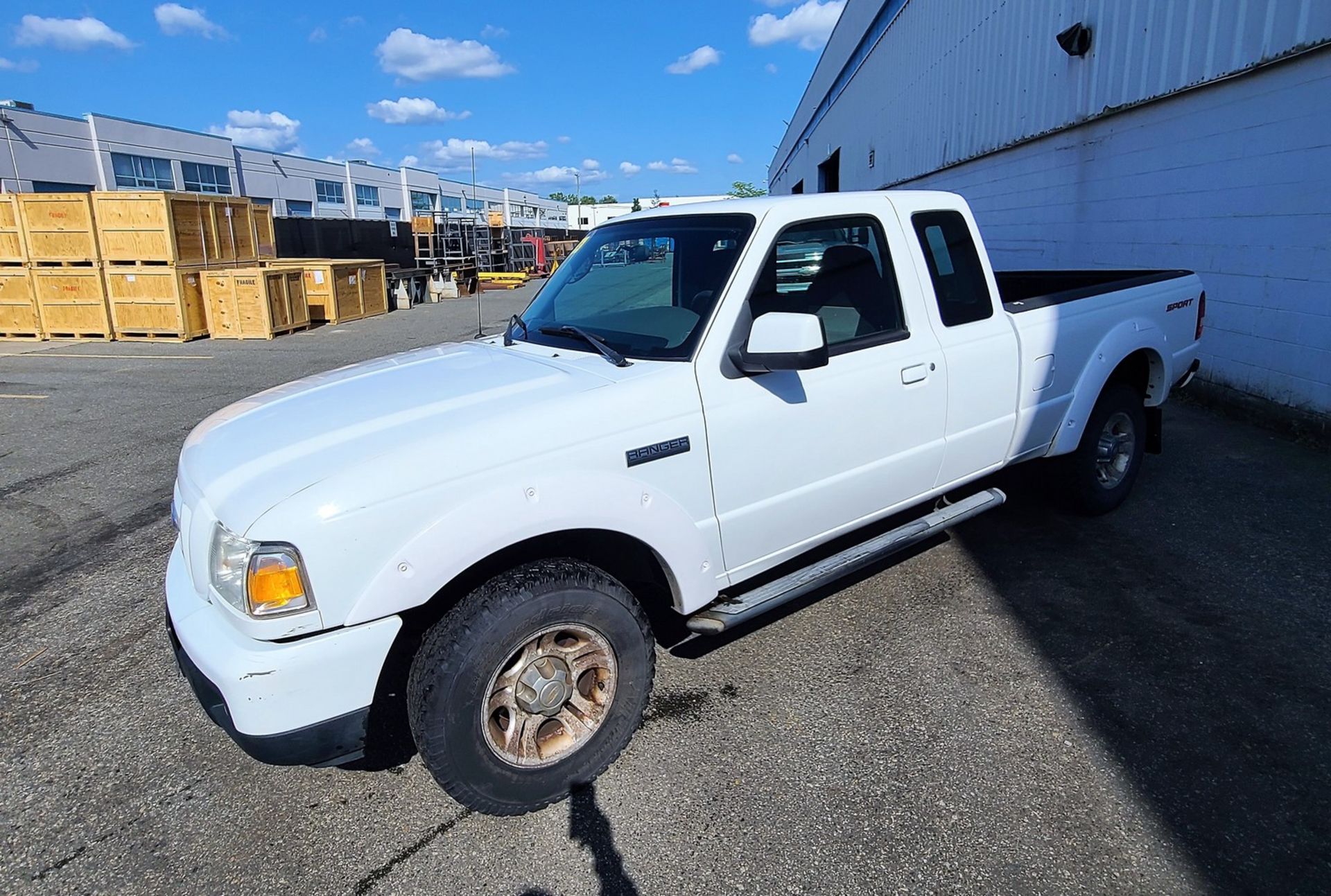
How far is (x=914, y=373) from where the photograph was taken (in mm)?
3520

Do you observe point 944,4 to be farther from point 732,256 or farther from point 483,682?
point 483,682

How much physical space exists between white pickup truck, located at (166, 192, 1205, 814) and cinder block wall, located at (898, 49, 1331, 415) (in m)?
→ 3.77

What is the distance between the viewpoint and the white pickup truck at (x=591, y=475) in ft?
7.47

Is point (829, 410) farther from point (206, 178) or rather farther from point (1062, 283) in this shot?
point (206, 178)

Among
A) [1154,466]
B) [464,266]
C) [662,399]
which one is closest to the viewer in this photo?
[662,399]

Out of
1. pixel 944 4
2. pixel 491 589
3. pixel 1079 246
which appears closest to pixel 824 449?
pixel 491 589

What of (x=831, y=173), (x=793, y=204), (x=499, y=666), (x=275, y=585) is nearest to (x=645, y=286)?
(x=793, y=204)

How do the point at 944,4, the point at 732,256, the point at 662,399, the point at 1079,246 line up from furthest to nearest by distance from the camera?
1. the point at 944,4
2. the point at 1079,246
3. the point at 732,256
4. the point at 662,399

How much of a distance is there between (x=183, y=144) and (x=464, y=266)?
27773 millimetres

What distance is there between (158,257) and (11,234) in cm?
300

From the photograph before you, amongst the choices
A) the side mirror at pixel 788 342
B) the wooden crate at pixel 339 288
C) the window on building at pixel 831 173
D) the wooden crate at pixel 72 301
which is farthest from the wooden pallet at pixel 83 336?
the window on building at pixel 831 173

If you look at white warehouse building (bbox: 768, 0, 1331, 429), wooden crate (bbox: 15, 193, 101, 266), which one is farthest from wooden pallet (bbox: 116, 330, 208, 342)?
white warehouse building (bbox: 768, 0, 1331, 429)

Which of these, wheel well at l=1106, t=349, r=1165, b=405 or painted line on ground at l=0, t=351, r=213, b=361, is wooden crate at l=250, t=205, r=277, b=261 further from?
wheel well at l=1106, t=349, r=1165, b=405

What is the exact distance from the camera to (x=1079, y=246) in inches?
391
